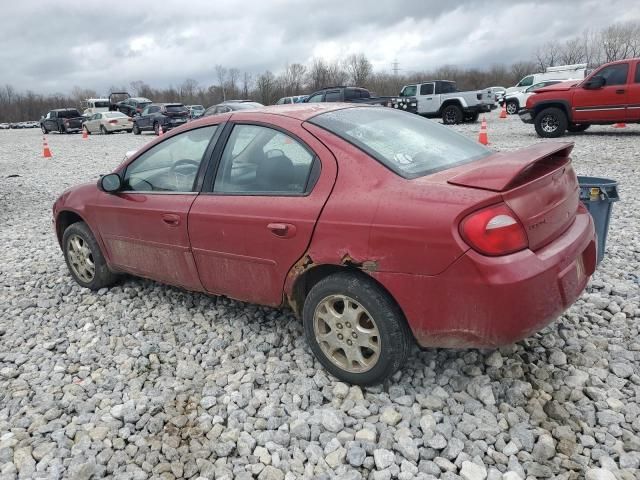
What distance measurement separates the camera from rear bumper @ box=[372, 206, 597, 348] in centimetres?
223

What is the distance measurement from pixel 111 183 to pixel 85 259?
38.3 inches

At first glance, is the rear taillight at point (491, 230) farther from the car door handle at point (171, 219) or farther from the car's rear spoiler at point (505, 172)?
the car door handle at point (171, 219)

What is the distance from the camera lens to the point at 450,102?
67.1 feet

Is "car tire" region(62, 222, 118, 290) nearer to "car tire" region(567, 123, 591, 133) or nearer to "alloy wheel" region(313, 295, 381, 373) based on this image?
"alloy wheel" region(313, 295, 381, 373)

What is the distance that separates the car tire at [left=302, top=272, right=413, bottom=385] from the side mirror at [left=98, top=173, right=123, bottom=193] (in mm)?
1874

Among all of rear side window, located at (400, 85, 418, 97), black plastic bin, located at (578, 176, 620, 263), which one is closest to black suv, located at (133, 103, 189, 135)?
rear side window, located at (400, 85, 418, 97)

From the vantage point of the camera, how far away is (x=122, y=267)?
13.4ft

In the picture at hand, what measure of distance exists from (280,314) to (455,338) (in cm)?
162

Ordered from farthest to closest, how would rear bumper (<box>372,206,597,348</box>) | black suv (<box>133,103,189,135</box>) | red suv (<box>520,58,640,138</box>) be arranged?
black suv (<box>133,103,189,135</box>) < red suv (<box>520,58,640,138</box>) < rear bumper (<box>372,206,597,348</box>)

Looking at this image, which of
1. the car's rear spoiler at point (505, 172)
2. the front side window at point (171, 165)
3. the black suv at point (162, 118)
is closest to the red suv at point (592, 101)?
the car's rear spoiler at point (505, 172)

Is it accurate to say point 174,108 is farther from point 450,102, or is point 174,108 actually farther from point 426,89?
point 450,102

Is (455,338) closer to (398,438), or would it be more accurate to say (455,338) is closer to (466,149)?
(398,438)

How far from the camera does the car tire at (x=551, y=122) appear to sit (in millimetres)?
12969

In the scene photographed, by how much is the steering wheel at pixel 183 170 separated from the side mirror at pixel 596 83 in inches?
469
